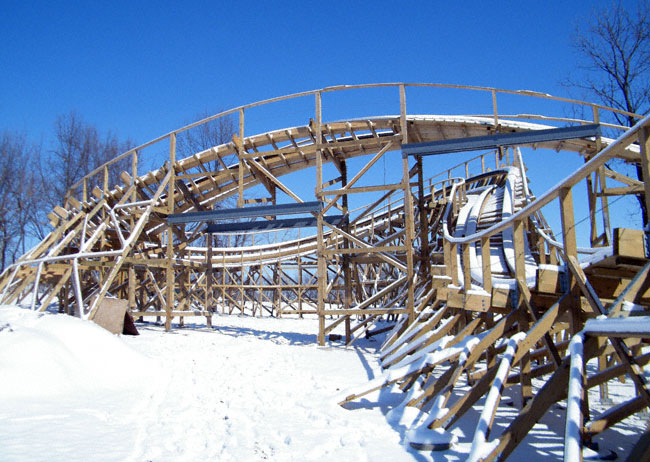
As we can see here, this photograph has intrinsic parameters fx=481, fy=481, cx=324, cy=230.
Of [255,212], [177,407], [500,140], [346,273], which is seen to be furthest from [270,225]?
[177,407]

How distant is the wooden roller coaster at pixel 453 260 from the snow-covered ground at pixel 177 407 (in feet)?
1.47

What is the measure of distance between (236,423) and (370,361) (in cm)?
464

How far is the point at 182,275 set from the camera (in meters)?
18.5

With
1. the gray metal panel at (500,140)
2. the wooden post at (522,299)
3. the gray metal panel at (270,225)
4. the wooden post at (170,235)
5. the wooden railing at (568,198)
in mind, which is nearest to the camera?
the wooden railing at (568,198)

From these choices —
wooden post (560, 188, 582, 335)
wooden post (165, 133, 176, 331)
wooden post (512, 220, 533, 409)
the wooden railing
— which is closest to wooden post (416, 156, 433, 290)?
the wooden railing

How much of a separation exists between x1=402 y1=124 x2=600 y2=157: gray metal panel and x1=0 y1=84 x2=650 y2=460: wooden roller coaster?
32 millimetres

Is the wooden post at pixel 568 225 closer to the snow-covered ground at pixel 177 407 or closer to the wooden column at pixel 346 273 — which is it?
the snow-covered ground at pixel 177 407

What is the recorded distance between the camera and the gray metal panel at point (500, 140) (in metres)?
10.7

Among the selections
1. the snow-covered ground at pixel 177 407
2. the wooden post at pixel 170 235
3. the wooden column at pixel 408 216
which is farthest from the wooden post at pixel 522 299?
the wooden post at pixel 170 235

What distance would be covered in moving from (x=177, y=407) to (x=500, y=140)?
875 centimetres

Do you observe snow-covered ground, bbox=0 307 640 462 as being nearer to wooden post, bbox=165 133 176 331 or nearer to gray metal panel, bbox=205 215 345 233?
wooden post, bbox=165 133 176 331

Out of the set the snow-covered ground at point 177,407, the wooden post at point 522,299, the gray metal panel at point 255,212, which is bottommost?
the snow-covered ground at point 177,407

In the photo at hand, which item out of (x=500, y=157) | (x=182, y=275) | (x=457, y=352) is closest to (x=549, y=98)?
(x=500, y=157)

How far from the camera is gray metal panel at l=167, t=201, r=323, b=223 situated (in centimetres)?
1219
